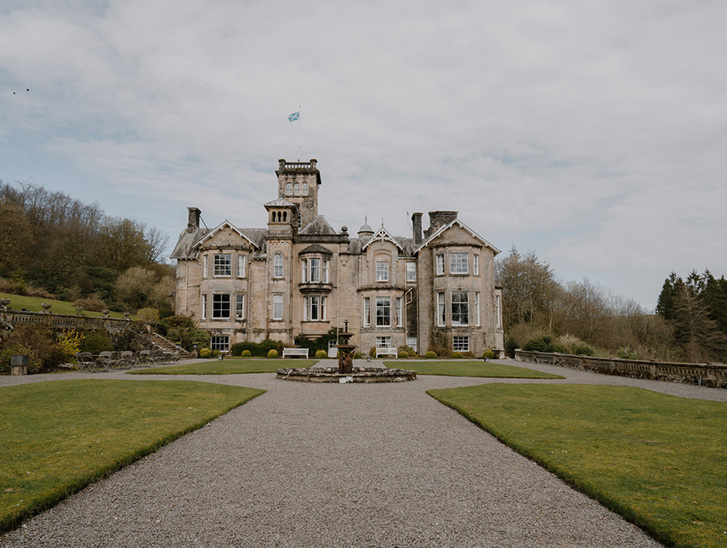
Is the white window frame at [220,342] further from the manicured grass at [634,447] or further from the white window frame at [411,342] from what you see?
the manicured grass at [634,447]

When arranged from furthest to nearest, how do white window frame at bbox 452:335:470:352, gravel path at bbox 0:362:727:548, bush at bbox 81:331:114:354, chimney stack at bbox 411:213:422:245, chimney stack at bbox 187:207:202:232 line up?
chimney stack at bbox 187:207:202:232
chimney stack at bbox 411:213:422:245
white window frame at bbox 452:335:470:352
bush at bbox 81:331:114:354
gravel path at bbox 0:362:727:548

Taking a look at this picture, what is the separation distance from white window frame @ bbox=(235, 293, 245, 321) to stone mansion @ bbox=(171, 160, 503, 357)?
83 millimetres

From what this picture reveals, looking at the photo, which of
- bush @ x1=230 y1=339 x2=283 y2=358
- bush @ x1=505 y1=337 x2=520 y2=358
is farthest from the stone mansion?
bush @ x1=230 y1=339 x2=283 y2=358

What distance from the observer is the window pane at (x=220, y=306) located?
39.3m

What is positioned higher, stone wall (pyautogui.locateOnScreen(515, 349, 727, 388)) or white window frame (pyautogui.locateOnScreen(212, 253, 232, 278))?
white window frame (pyautogui.locateOnScreen(212, 253, 232, 278))

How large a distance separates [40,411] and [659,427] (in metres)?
13.3

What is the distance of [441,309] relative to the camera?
128 ft

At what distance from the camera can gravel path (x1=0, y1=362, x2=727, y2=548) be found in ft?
15.6

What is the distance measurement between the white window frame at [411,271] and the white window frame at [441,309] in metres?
2.82

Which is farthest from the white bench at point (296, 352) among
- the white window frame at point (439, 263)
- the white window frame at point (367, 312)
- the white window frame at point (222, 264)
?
the white window frame at point (439, 263)

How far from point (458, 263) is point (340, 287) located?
10149 mm

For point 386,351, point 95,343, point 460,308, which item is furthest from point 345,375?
point 460,308

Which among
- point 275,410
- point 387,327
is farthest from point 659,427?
point 387,327

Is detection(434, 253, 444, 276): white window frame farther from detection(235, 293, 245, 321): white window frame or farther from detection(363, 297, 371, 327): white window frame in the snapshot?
detection(235, 293, 245, 321): white window frame
